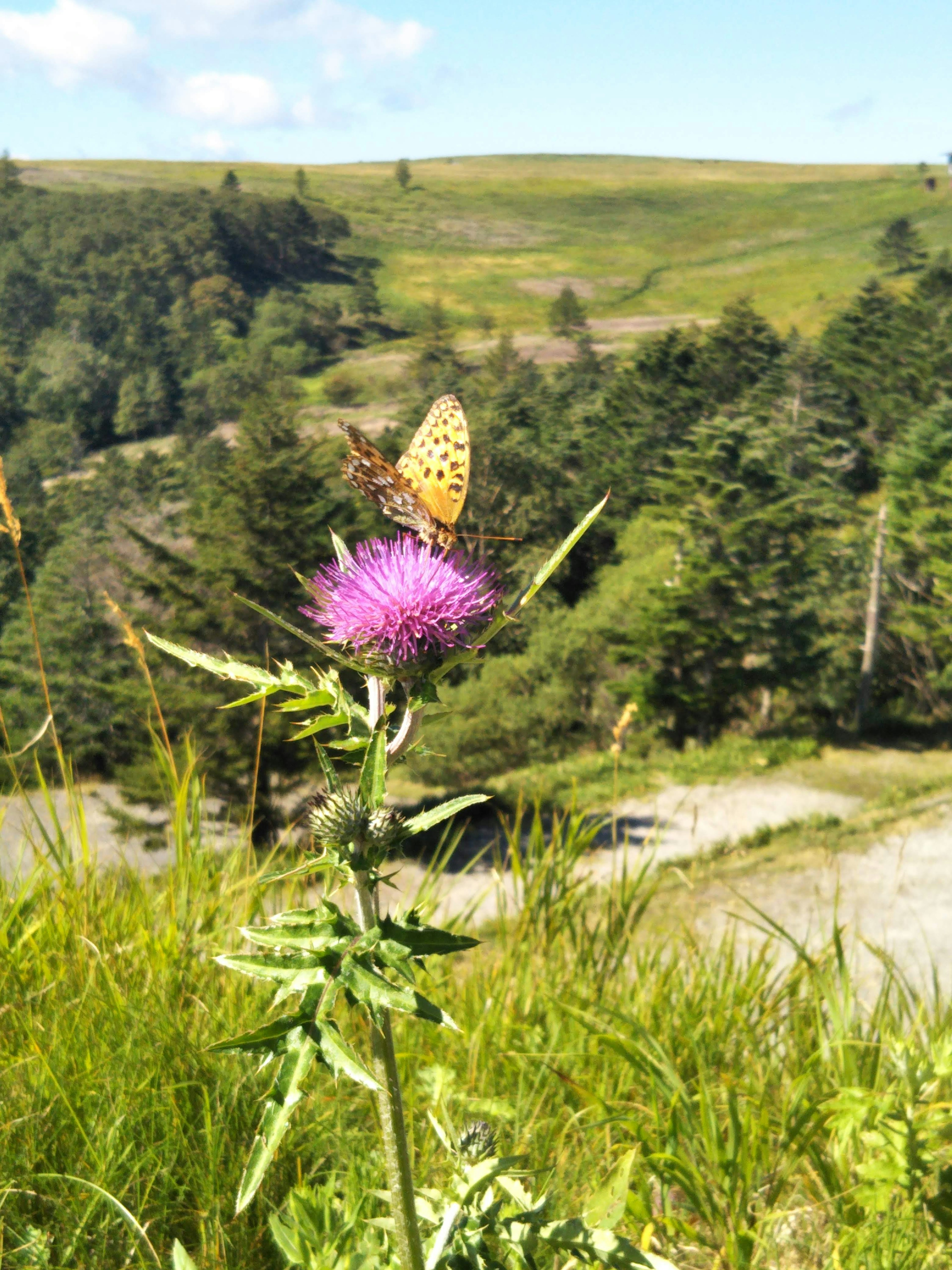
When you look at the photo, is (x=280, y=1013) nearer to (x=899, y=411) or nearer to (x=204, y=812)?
(x=204, y=812)

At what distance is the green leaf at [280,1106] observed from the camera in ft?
4.41

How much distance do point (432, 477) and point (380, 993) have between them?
4.80ft

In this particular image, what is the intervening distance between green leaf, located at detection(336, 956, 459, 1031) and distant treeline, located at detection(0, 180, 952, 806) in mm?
589

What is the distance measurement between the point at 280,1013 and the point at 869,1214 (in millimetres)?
1791

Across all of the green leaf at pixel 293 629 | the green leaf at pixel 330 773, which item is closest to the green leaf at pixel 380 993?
the green leaf at pixel 330 773

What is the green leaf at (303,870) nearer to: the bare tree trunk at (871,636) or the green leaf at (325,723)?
the green leaf at (325,723)

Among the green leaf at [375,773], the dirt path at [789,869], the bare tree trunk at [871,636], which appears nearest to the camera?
the green leaf at [375,773]

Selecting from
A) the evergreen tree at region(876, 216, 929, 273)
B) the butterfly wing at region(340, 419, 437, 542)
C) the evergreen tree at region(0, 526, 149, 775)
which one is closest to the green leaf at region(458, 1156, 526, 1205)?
the butterfly wing at region(340, 419, 437, 542)

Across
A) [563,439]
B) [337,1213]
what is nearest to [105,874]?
[337,1213]

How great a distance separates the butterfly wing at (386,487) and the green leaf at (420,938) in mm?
1018

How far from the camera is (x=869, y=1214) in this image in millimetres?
2418

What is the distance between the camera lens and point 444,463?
98.7 inches

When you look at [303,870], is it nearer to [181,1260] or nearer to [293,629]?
[293,629]

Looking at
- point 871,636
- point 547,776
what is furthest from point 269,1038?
point 871,636
